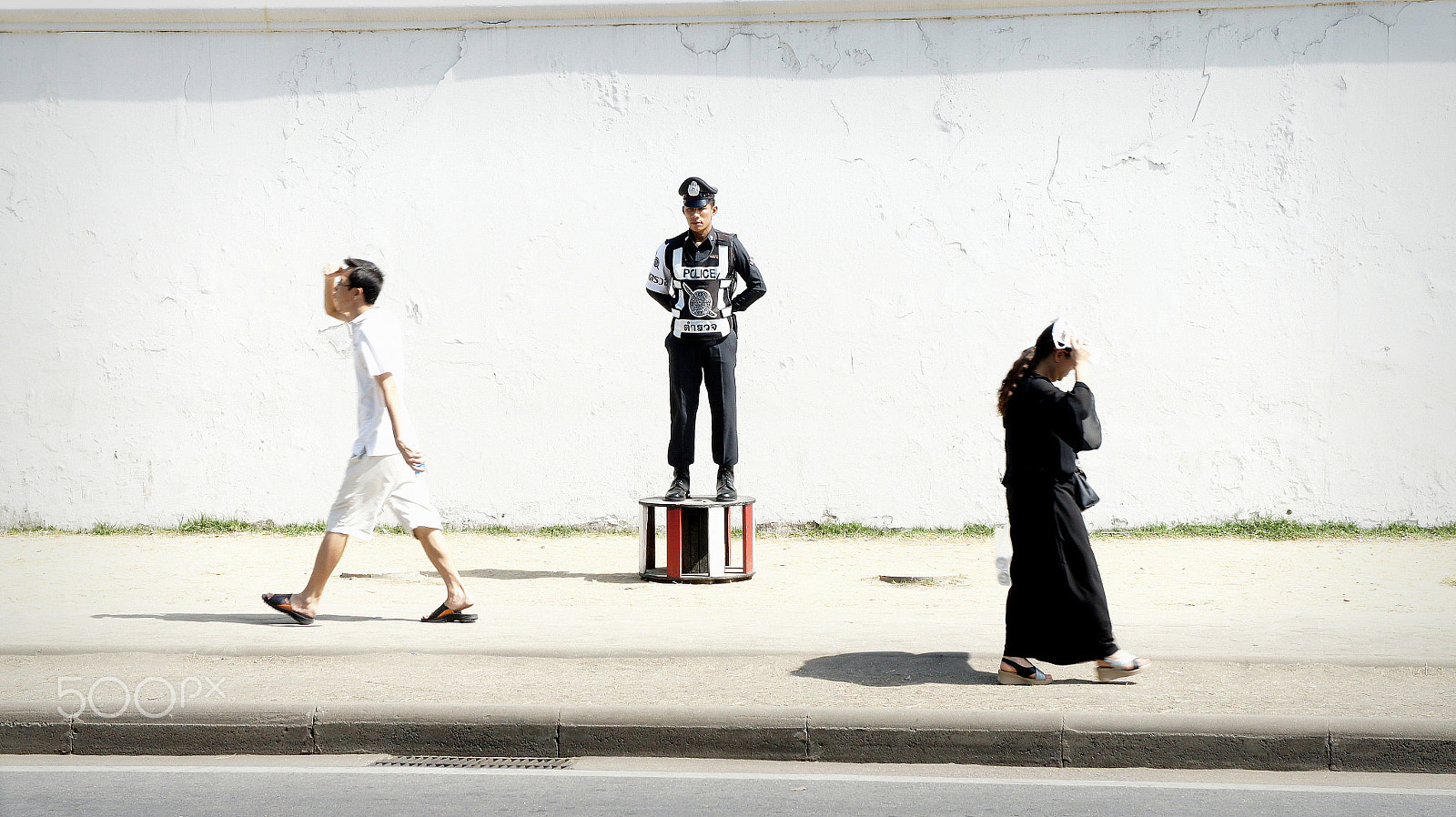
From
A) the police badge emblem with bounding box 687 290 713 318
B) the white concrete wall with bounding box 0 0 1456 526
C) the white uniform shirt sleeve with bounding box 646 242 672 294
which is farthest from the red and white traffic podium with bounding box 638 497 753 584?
the white concrete wall with bounding box 0 0 1456 526

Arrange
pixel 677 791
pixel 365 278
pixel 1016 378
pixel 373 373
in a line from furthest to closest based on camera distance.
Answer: pixel 365 278 → pixel 373 373 → pixel 1016 378 → pixel 677 791

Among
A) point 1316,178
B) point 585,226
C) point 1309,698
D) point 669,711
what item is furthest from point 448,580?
point 1316,178

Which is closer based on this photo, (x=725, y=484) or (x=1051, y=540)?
(x=1051, y=540)

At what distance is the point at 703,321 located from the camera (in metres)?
9.07

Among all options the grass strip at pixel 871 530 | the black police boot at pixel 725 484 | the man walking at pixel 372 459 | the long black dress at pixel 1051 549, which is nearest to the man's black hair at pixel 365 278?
the man walking at pixel 372 459

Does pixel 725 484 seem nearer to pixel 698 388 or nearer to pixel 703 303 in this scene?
pixel 698 388

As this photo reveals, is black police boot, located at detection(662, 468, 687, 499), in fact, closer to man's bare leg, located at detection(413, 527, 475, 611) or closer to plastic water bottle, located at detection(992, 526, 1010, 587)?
man's bare leg, located at detection(413, 527, 475, 611)

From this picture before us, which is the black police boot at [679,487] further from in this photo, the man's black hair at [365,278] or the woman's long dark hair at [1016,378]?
the woman's long dark hair at [1016,378]

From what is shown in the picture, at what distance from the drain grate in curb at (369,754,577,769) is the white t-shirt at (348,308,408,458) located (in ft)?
7.00

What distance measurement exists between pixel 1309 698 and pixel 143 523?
9.89 metres

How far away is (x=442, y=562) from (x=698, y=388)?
2.89 metres

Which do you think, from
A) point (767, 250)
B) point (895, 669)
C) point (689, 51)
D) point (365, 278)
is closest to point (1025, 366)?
point (895, 669)

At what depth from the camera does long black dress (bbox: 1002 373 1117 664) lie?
18.2ft

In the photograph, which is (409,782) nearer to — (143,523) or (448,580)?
(448,580)
